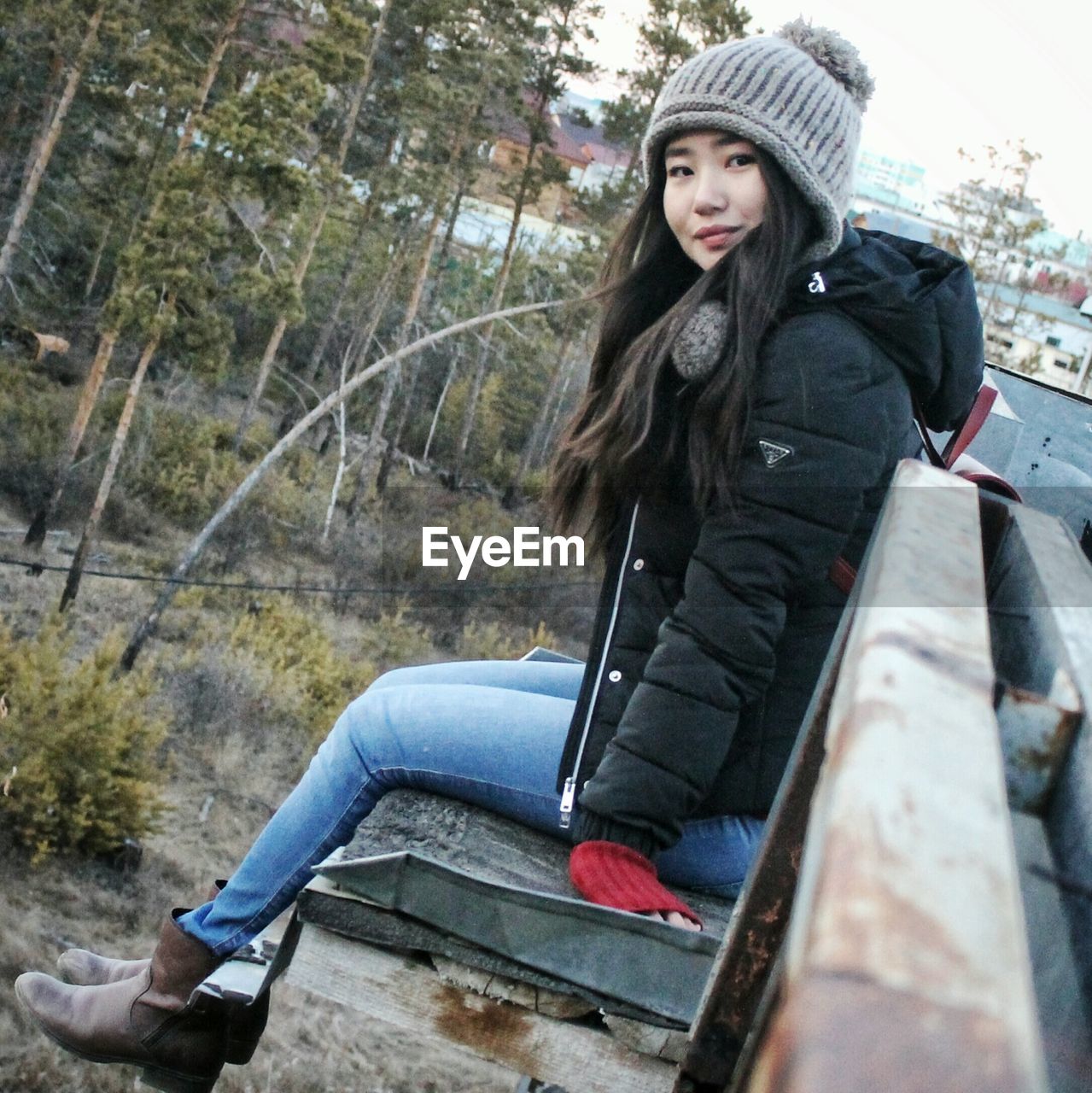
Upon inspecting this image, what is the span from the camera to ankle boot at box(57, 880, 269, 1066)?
7.44 feet

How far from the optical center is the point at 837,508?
5.60 ft

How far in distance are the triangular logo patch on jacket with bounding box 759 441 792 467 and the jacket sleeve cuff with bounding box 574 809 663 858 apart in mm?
525

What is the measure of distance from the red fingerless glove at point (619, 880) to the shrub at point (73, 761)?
13266 mm

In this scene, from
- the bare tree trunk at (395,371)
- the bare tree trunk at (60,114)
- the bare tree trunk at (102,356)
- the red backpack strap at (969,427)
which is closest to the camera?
the red backpack strap at (969,427)

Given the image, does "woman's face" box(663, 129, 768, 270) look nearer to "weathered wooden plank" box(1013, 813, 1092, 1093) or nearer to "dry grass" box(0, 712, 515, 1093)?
"weathered wooden plank" box(1013, 813, 1092, 1093)

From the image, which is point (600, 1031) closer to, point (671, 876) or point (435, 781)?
point (671, 876)

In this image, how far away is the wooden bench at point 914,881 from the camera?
0.31 m

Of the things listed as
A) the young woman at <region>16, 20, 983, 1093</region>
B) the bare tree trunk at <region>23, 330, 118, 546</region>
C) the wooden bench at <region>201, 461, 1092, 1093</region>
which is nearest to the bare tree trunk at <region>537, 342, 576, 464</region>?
the bare tree trunk at <region>23, 330, 118, 546</region>

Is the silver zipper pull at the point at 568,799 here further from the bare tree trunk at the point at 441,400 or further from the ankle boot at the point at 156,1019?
the bare tree trunk at the point at 441,400

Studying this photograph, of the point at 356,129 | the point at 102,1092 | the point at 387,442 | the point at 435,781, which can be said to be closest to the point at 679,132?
the point at 435,781

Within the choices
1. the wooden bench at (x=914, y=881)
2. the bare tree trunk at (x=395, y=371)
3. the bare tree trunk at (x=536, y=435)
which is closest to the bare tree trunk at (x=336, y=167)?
the bare tree trunk at (x=395, y=371)

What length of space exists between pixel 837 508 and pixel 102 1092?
9.73 m

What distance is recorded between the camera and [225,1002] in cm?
222

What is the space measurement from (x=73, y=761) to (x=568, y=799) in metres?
13.7
